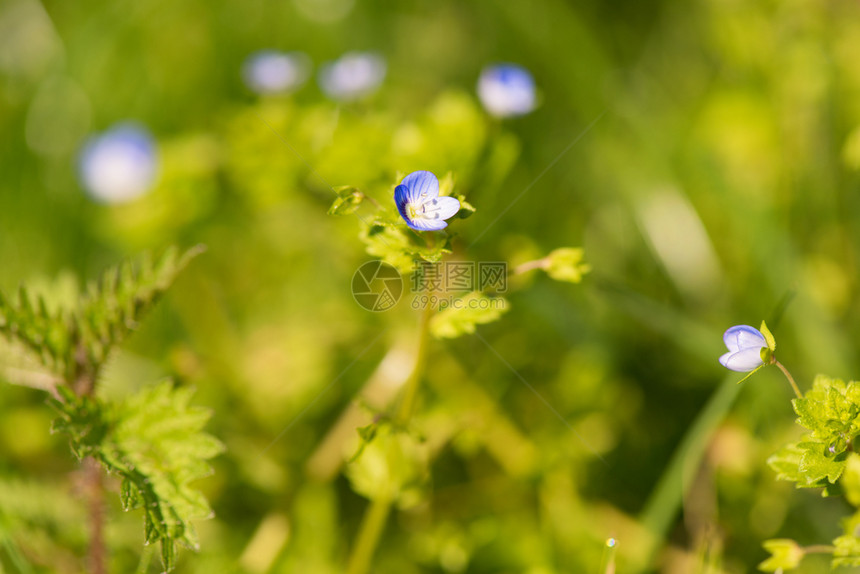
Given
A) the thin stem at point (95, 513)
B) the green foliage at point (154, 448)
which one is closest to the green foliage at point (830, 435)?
the green foliage at point (154, 448)

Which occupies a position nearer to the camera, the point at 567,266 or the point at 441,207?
the point at 441,207

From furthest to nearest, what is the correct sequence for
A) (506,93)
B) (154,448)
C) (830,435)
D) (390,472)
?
Answer: (506,93) → (390,472) → (154,448) → (830,435)

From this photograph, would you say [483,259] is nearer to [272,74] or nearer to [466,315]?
[466,315]

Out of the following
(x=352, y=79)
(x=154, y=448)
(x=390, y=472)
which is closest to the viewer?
(x=154, y=448)

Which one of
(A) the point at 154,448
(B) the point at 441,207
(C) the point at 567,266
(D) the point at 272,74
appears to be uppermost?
(D) the point at 272,74

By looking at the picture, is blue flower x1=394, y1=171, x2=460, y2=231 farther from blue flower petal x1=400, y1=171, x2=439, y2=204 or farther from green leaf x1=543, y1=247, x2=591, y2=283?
green leaf x1=543, y1=247, x2=591, y2=283

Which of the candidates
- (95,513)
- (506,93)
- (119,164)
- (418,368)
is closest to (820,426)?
(418,368)
